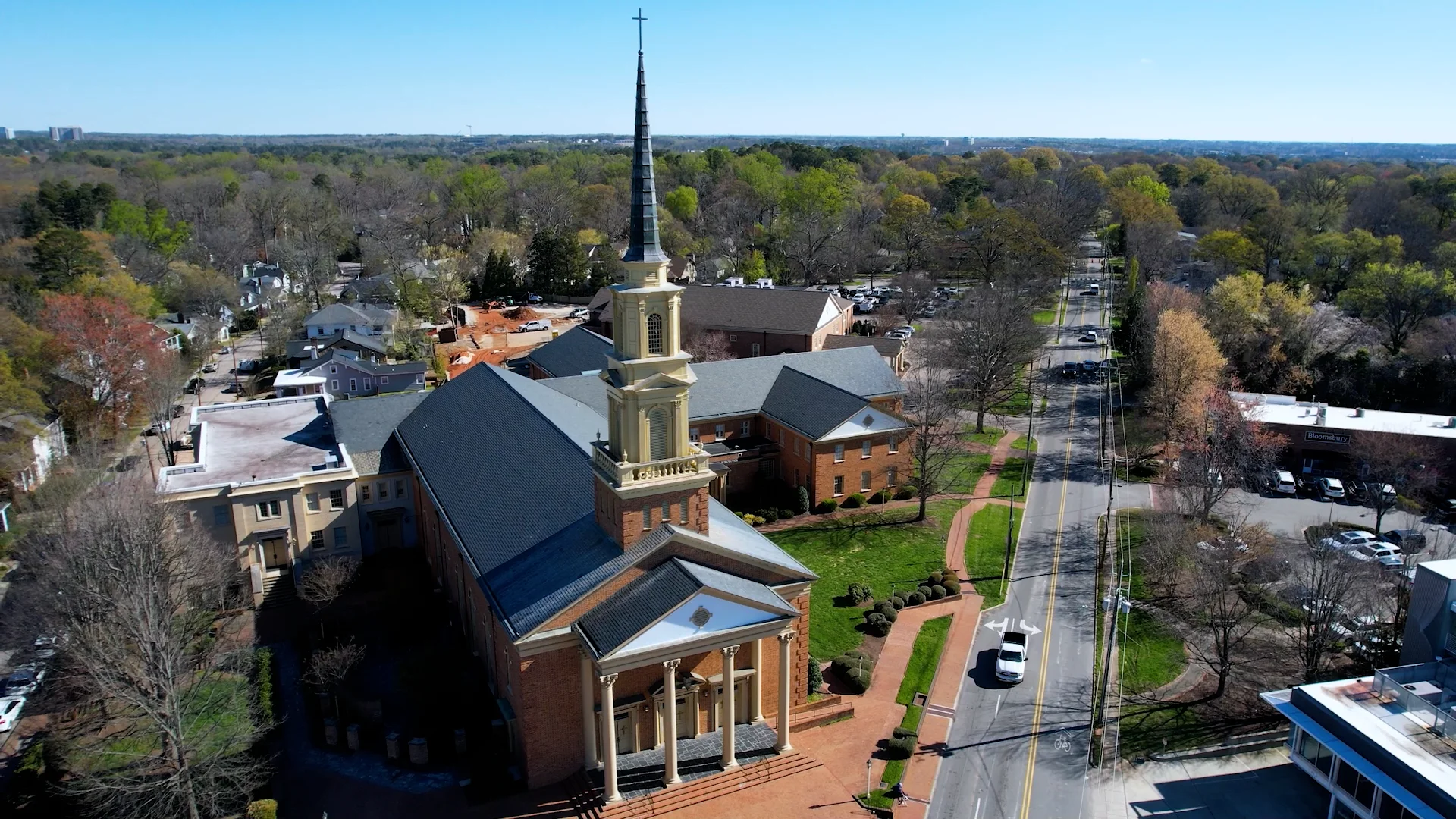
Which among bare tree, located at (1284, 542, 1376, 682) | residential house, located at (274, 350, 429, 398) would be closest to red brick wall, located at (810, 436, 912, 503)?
bare tree, located at (1284, 542, 1376, 682)

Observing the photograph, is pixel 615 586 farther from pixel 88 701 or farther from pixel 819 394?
pixel 819 394

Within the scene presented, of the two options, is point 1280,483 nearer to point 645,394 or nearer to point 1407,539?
point 1407,539

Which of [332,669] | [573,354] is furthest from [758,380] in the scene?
[332,669]

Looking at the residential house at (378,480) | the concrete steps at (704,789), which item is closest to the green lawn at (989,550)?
the concrete steps at (704,789)

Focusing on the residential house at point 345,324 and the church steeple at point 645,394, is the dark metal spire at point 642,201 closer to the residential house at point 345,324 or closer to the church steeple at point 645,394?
the church steeple at point 645,394

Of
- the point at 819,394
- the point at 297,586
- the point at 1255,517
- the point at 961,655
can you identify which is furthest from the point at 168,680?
the point at 1255,517

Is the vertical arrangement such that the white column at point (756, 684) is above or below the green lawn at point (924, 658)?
above
